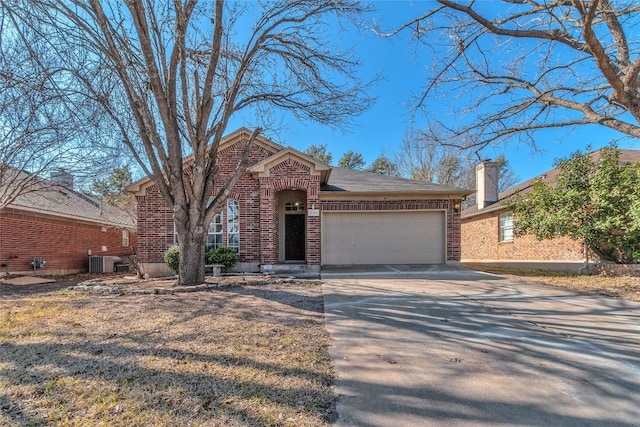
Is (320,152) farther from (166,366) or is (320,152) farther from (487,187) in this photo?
(166,366)

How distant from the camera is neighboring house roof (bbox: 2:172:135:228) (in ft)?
40.9

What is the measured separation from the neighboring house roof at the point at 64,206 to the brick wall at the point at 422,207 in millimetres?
10019

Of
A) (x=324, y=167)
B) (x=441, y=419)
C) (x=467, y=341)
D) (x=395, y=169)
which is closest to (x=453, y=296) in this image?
(x=467, y=341)

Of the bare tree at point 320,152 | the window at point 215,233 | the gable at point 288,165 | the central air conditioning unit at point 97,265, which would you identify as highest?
the bare tree at point 320,152

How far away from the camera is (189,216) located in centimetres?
783

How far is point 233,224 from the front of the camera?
1211cm

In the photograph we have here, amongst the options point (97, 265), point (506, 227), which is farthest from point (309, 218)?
point (97, 265)

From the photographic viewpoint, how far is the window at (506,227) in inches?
636

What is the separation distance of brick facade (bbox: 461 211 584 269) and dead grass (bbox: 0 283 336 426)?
12020 mm

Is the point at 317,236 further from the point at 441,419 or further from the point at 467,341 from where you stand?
the point at 441,419

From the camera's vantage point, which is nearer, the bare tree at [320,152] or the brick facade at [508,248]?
the brick facade at [508,248]

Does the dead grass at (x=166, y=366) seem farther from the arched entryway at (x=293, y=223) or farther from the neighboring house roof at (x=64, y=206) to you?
the neighboring house roof at (x=64, y=206)

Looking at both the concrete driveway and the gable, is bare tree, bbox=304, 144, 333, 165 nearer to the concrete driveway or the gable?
the gable

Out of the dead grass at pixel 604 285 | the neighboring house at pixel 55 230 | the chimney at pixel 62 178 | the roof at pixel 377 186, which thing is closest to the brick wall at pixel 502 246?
the dead grass at pixel 604 285
